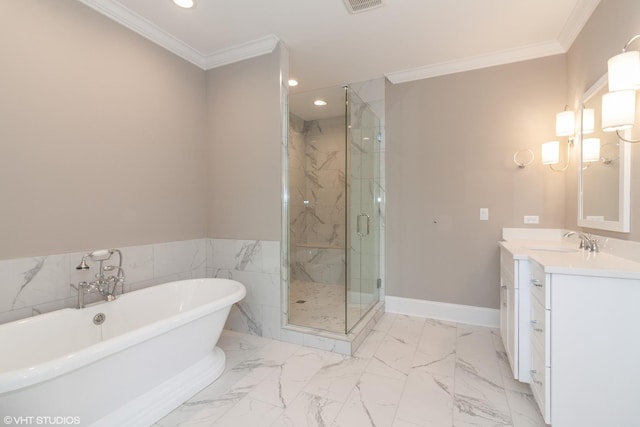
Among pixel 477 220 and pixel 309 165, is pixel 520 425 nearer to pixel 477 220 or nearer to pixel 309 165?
pixel 477 220

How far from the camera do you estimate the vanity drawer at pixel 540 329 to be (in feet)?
4.88

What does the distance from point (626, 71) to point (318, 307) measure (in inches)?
119

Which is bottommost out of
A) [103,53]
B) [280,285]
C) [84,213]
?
[280,285]

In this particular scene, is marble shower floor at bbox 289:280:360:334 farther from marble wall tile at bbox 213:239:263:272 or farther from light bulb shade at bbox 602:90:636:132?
light bulb shade at bbox 602:90:636:132

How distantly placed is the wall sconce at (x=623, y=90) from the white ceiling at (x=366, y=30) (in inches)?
35.4

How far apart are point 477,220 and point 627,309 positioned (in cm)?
166

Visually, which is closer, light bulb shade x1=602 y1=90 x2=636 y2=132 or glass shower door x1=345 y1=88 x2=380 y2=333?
light bulb shade x1=602 y1=90 x2=636 y2=132

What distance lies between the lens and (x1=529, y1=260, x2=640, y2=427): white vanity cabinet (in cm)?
135

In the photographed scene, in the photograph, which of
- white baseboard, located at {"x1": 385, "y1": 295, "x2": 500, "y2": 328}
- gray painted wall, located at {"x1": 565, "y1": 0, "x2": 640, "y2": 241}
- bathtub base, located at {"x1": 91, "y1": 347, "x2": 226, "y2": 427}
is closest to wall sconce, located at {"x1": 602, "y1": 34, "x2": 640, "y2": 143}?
gray painted wall, located at {"x1": 565, "y1": 0, "x2": 640, "y2": 241}

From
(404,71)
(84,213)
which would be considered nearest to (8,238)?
(84,213)

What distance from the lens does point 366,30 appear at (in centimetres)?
244

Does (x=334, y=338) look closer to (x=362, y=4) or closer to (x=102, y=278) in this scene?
(x=102, y=278)

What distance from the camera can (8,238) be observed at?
1.69 metres

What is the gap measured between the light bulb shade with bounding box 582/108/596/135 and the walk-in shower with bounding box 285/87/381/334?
1773 mm
